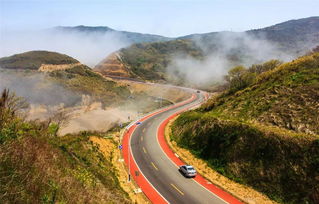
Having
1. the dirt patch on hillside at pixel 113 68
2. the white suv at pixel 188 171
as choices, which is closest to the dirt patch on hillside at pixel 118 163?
the white suv at pixel 188 171

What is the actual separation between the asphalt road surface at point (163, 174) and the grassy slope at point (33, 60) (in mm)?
96137

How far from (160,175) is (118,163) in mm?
6949

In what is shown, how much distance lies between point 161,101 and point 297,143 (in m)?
68.2

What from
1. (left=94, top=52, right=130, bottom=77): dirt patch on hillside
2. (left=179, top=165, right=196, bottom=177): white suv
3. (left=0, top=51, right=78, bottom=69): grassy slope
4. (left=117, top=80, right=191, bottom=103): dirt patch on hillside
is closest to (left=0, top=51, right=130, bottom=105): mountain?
(left=0, top=51, right=78, bottom=69): grassy slope

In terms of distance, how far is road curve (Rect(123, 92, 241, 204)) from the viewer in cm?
2228

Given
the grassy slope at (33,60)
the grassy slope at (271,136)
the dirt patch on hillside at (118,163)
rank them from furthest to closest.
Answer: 1. the grassy slope at (33,60)
2. the dirt patch on hillside at (118,163)
3. the grassy slope at (271,136)

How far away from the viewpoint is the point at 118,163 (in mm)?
30078

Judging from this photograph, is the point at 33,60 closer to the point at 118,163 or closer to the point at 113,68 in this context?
the point at 113,68

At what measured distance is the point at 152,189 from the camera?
24.0 m

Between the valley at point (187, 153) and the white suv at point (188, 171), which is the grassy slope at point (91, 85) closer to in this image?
the valley at point (187, 153)

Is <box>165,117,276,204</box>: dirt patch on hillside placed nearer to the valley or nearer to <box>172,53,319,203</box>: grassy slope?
the valley

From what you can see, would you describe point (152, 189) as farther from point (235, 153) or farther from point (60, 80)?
point (60, 80)

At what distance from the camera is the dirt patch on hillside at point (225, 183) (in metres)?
21.2

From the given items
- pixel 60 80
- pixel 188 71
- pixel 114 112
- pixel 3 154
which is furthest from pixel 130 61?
pixel 3 154
